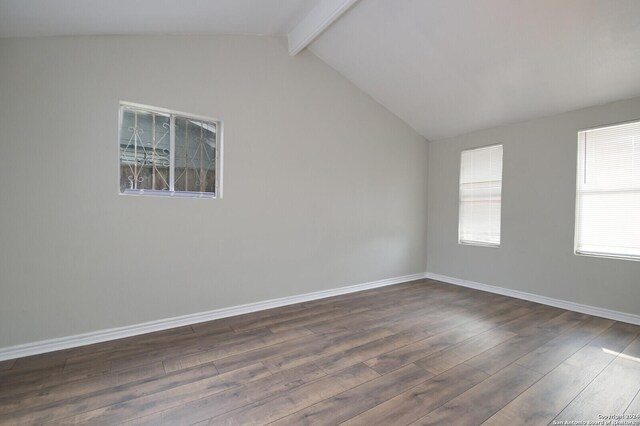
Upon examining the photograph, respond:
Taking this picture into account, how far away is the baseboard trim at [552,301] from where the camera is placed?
3.06 metres

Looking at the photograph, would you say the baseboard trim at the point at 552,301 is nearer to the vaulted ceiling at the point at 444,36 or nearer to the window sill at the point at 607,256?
the window sill at the point at 607,256

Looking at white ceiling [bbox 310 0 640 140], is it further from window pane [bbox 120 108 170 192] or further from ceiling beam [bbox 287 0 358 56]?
window pane [bbox 120 108 170 192]

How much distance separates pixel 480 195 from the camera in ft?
14.3

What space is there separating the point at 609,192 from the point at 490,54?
2.07 m

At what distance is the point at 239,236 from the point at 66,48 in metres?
2.13

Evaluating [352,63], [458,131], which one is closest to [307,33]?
[352,63]

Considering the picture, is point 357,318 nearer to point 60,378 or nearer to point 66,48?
point 60,378

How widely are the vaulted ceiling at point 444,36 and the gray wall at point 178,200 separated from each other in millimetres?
279

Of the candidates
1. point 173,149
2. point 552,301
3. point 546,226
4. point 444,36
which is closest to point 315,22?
point 444,36

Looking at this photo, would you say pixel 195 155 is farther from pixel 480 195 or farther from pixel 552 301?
pixel 552 301

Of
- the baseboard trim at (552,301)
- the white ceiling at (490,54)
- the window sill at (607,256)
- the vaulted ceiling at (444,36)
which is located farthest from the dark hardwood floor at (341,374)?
the white ceiling at (490,54)

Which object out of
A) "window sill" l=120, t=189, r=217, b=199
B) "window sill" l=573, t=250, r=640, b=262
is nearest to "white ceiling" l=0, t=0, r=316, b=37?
"window sill" l=120, t=189, r=217, b=199

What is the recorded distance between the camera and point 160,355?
7.42 feet

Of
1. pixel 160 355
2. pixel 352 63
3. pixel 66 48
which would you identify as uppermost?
pixel 352 63
